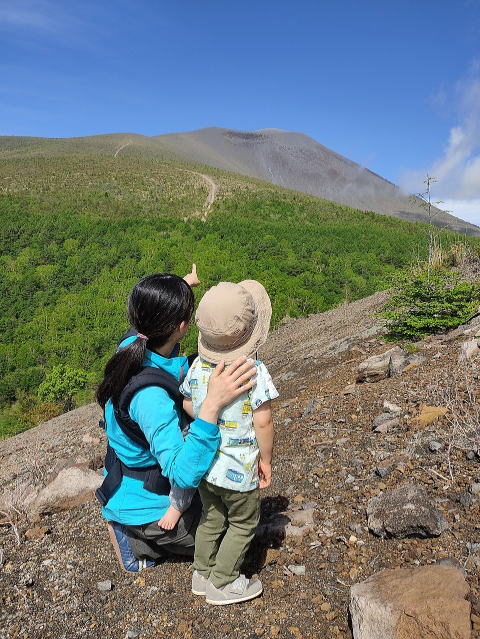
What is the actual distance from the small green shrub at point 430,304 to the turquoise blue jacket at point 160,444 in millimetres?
4637

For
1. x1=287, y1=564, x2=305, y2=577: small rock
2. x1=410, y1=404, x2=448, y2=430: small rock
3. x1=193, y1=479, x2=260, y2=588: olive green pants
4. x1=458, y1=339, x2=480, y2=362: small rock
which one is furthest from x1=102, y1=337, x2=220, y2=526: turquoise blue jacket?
x1=458, y1=339, x2=480, y2=362: small rock

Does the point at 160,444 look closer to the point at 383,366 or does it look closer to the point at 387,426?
the point at 387,426

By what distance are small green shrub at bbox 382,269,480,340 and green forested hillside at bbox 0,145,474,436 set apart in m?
17.6

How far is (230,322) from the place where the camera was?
1.88m

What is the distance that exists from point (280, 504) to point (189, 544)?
78 cm

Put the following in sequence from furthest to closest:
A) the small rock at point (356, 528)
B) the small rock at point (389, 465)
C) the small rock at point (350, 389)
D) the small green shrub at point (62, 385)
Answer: the small green shrub at point (62, 385), the small rock at point (350, 389), the small rock at point (389, 465), the small rock at point (356, 528)

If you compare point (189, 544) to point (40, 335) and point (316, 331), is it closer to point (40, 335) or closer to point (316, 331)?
point (316, 331)

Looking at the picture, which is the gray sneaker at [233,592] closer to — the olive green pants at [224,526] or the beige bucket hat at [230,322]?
the olive green pants at [224,526]

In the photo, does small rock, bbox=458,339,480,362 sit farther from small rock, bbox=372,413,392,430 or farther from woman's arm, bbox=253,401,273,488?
woman's arm, bbox=253,401,273,488

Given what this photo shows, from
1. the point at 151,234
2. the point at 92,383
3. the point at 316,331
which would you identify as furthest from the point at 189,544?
the point at 151,234

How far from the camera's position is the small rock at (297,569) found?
2.30 meters

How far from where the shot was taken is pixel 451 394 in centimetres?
357

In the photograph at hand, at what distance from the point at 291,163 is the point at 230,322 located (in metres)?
170

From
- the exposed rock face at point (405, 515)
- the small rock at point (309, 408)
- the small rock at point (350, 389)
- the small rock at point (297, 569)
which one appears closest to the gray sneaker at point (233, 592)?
the small rock at point (297, 569)
